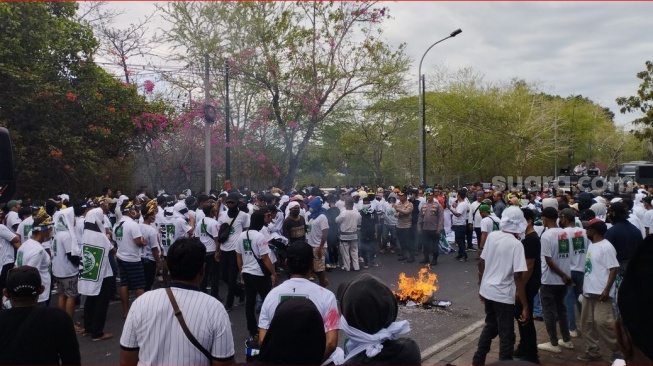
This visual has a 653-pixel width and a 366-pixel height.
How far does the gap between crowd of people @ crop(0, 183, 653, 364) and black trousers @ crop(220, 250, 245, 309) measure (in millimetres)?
21

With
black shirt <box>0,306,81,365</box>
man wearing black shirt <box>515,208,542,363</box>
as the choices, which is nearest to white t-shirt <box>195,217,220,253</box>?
man wearing black shirt <box>515,208,542,363</box>

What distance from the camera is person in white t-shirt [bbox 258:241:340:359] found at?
4043 mm

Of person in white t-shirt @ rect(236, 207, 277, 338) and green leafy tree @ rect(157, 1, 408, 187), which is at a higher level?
green leafy tree @ rect(157, 1, 408, 187)


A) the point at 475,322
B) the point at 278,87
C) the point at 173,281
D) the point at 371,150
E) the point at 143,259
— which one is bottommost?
the point at 475,322

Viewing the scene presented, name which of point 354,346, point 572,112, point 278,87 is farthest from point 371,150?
point 354,346

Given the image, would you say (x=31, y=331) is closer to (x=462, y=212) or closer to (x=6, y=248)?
(x=6, y=248)

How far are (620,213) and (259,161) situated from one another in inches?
777

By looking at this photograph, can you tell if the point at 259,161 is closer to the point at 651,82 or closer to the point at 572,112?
the point at 651,82

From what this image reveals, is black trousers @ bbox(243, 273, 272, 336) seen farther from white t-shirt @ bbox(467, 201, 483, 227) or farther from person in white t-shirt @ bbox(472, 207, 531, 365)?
white t-shirt @ bbox(467, 201, 483, 227)

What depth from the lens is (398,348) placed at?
9.93ft

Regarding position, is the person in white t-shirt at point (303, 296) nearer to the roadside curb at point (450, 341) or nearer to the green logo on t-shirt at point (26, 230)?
the roadside curb at point (450, 341)

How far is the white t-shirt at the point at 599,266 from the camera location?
20.1 ft

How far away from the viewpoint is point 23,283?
3336mm

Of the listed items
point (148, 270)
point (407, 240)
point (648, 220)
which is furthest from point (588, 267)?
point (407, 240)
